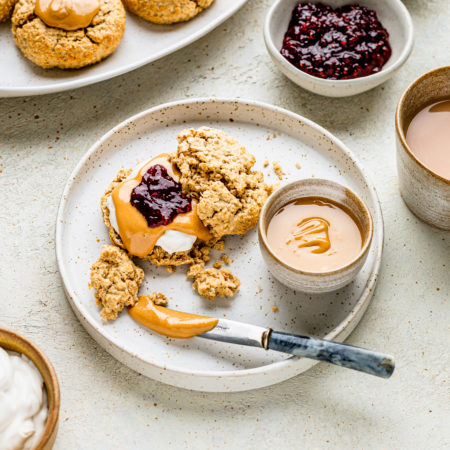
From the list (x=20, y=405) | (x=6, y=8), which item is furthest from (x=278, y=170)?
(x=6, y=8)

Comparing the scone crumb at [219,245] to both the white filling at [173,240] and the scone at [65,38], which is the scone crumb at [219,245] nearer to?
the white filling at [173,240]

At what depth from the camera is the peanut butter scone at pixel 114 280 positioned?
225 centimetres

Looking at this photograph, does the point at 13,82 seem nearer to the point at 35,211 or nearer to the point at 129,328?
the point at 35,211

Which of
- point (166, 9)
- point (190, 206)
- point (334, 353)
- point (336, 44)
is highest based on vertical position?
point (166, 9)

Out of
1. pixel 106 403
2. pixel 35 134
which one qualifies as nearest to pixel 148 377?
pixel 106 403

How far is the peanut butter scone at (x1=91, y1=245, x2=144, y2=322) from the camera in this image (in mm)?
2250

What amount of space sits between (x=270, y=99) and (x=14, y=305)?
4.65 feet

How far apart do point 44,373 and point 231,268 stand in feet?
2.52

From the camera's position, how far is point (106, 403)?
89.9 inches

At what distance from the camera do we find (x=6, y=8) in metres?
2.91

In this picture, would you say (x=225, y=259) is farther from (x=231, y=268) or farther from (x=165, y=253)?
(x=165, y=253)

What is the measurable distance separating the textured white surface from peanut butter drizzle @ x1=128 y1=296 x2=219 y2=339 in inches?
8.5

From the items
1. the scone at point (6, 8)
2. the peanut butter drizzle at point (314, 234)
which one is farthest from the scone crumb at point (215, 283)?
the scone at point (6, 8)

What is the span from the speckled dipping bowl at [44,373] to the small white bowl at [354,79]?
156 centimetres
